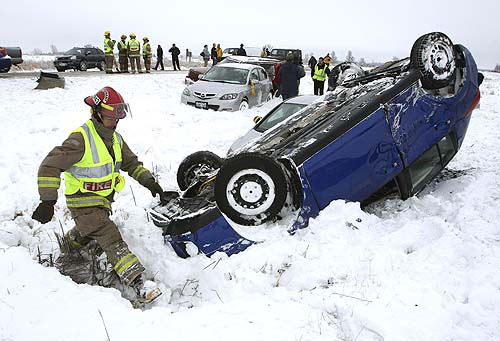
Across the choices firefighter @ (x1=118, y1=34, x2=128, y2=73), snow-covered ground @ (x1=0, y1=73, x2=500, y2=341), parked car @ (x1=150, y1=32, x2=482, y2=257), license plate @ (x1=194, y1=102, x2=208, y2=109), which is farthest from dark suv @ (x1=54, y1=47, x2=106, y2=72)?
parked car @ (x1=150, y1=32, x2=482, y2=257)

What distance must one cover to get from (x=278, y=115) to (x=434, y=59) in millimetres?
3604

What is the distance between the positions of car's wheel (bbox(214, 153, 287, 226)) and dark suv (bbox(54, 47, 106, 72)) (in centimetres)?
2113

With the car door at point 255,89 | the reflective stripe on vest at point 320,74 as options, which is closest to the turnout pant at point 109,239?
the car door at point 255,89

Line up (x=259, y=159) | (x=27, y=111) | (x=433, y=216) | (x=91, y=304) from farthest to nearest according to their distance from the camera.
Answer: (x=27, y=111) < (x=433, y=216) < (x=259, y=159) < (x=91, y=304)

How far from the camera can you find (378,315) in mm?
2318

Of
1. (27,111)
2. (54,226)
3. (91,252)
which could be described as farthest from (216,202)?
(27,111)

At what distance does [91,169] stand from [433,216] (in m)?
2.90

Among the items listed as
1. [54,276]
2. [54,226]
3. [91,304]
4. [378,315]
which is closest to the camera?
[378,315]

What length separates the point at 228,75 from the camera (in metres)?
12.3

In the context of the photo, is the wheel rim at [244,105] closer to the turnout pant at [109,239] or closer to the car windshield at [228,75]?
the car windshield at [228,75]

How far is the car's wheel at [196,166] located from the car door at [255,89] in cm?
754

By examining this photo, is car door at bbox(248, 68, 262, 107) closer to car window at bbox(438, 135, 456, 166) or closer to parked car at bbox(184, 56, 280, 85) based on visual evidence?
parked car at bbox(184, 56, 280, 85)

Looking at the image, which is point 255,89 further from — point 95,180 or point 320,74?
point 95,180

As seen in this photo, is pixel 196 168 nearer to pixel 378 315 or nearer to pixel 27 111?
pixel 378 315
